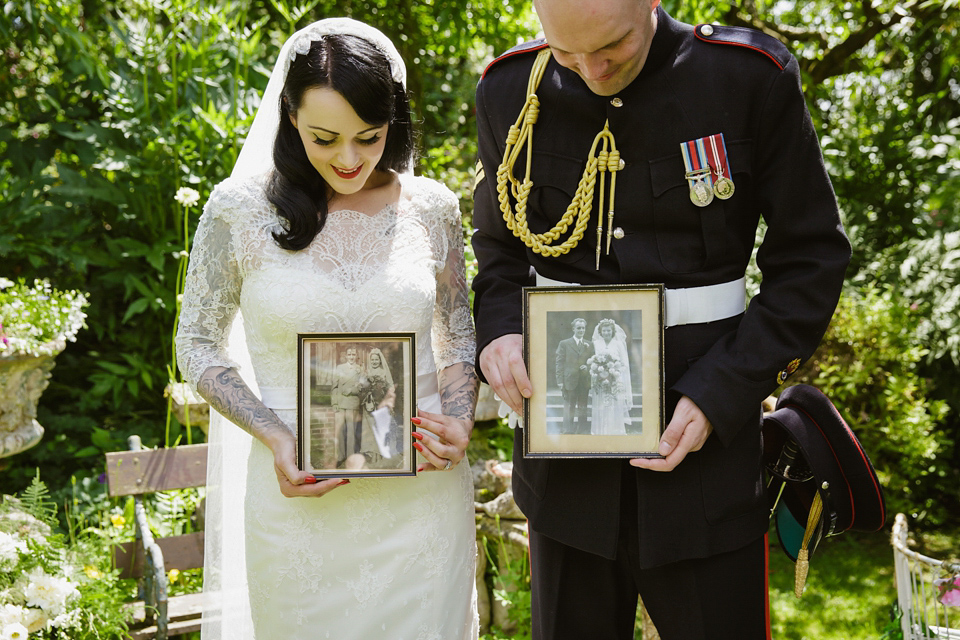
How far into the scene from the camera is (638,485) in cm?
180

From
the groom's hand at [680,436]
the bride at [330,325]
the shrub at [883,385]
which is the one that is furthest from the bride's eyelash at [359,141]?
the shrub at [883,385]

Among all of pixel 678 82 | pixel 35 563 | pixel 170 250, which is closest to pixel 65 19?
pixel 170 250

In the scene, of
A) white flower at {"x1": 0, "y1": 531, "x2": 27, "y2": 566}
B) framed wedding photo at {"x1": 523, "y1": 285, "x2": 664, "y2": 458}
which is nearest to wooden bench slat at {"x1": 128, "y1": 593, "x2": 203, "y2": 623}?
white flower at {"x1": 0, "y1": 531, "x2": 27, "y2": 566}

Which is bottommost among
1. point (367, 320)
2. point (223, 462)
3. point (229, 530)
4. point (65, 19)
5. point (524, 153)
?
point (229, 530)

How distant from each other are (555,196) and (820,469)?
864 millimetres

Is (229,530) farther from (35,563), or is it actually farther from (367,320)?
(35,563)

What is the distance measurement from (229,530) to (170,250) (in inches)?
119

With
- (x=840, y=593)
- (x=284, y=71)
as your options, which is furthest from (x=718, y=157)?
(x=840, y=593)

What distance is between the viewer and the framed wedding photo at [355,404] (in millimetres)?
1902

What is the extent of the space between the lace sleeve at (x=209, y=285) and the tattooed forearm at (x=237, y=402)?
3 centimetres

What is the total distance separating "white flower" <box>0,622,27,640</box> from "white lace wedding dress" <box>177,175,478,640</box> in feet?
3.80

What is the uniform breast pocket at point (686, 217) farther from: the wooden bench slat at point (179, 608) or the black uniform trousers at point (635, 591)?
the wooden bench slat at point (179, 608)

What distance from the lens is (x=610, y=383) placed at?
1.71 meters

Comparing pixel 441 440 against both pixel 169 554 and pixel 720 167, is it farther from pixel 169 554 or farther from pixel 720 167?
pixel 169 554
